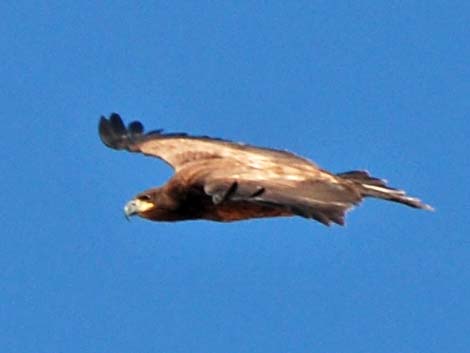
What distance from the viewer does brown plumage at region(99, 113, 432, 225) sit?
16750mm

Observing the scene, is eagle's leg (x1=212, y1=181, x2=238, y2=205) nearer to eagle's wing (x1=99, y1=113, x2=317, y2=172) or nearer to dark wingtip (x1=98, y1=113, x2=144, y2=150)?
eagle's wing (x1=99, y1=113, x2=317, y2=172)

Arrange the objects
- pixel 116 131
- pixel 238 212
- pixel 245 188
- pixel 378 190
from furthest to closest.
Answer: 1. pixel 116 131
2. pixel 378 190
3. pixel 238 212
4. pixel 245 188

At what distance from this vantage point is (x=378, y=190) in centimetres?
1869

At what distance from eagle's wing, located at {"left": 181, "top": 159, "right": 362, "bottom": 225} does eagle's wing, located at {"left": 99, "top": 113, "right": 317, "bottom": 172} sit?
0.38 meters

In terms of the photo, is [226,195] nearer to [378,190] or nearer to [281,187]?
[281,187]

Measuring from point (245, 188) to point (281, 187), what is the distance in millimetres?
346

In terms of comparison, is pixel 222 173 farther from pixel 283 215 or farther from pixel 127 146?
pixel 127 146

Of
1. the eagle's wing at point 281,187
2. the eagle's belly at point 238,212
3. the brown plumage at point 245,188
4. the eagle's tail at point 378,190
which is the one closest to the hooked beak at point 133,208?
the brown plumage at point 245,188

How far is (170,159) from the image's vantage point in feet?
66.1

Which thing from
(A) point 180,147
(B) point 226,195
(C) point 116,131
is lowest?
(B) point 226,195

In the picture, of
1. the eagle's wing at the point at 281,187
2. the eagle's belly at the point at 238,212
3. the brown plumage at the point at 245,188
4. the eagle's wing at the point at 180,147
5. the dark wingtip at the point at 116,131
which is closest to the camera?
the eagle's wing at the point at 281,187

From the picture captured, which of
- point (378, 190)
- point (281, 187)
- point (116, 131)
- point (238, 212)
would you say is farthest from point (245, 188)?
point (116, 131)

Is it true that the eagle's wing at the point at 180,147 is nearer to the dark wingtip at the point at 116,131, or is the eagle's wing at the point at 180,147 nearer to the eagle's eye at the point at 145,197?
the dark wingtip at the point at 116,131

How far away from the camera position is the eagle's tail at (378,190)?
1838 centimetres
